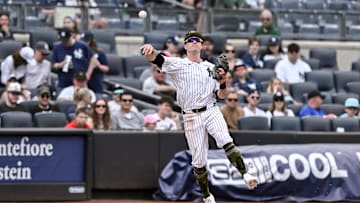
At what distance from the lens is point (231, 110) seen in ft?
51.9

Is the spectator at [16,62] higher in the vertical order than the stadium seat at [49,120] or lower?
higher

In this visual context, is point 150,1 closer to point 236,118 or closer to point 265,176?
point 236,118

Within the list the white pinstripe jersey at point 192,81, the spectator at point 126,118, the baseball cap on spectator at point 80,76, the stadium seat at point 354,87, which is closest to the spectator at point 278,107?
the spectator at point 126,118

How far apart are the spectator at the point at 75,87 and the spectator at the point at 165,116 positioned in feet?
3.55

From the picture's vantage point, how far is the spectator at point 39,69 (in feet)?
54.2

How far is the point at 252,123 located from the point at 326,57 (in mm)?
5180

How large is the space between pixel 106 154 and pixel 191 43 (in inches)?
144

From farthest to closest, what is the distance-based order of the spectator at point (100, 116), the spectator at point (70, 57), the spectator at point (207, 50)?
the spectator at point (207, 50), the spectator at point (70, 57), the spectator at point (100, 116)

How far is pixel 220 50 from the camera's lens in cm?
1919

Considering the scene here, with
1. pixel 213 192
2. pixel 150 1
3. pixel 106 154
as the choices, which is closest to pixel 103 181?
pixel 106 154

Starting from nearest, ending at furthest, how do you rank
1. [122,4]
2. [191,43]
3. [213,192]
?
[191,43] < [213,192] < [122,4]

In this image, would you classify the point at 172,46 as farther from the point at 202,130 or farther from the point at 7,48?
the point at 202,130

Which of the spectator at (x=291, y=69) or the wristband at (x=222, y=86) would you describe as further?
the spectator at (x=291, y=69)

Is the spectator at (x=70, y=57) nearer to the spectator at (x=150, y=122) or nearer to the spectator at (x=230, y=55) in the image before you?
the spectator at (x=150, y=122)
